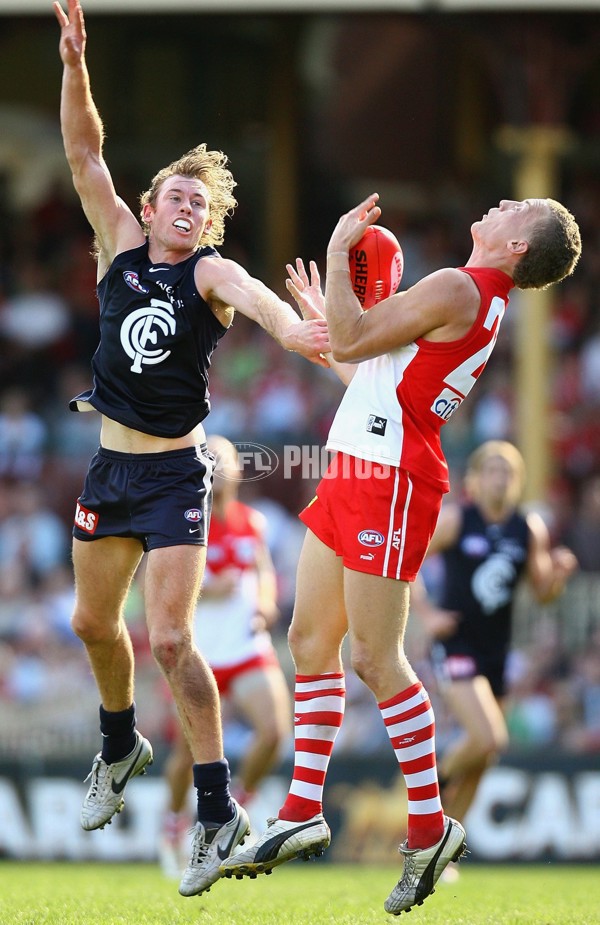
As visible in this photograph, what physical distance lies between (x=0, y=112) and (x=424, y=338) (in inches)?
563

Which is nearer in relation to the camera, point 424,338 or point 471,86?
point 424,338

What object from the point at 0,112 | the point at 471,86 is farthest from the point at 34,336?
the point at 471,86

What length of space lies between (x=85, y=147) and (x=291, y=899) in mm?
4105

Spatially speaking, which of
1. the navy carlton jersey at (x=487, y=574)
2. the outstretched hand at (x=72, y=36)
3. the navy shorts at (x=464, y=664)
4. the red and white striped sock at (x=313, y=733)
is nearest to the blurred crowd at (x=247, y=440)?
the navy shorts at (x=464, y=664)

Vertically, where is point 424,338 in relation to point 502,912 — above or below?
above

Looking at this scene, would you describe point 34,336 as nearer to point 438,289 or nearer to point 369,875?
point 369,875

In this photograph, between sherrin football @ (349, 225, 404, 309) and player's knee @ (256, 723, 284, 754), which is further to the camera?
player's knee @ (256, 723, 284, 754)

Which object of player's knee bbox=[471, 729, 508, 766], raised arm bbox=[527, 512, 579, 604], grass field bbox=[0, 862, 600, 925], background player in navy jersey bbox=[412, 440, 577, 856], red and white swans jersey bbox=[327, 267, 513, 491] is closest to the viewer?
red and white swans jersey bbox=[327, 267, 513, 491]

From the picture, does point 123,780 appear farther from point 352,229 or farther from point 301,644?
point 352,229

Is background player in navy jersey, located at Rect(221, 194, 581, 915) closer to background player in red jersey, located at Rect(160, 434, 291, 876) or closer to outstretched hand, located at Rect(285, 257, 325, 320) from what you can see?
outstretched hand, located at Rect(285, 257, 325, 320)

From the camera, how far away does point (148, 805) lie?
11.7 metres

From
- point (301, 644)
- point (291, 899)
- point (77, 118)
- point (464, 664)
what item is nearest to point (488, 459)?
point (464, 664)

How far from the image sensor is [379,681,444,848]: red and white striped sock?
581 centimetres

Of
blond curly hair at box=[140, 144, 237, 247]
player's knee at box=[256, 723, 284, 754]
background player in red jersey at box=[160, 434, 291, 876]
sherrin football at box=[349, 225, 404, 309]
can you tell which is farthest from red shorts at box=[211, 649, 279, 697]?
sherrin football at box=[349, 225, 404, 309]
